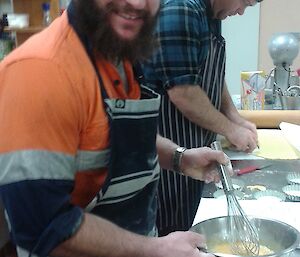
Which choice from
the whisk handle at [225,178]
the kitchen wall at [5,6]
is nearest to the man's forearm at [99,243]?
the whisk handle at [225,178]

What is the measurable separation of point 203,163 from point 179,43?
1.31ft

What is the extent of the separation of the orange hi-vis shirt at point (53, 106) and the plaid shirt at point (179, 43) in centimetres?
59

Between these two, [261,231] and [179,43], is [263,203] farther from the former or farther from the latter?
[179,43]

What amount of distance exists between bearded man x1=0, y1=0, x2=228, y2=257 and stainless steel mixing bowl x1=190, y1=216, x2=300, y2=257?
0.12m

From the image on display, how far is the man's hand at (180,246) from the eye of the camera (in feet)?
2.25

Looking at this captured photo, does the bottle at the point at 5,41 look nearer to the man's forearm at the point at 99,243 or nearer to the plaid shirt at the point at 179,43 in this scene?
the plaid shirt at the point at 179,43

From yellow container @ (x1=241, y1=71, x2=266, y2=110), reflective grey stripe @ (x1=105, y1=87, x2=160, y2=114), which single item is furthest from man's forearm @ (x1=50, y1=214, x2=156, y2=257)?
yellow container @ (x1=241, y1=71, x2=266, y2=110)

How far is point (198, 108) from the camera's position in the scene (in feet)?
4.32

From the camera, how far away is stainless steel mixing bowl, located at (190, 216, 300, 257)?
2.74 feet

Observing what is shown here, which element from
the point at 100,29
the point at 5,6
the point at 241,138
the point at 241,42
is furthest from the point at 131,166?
the point at 241,42

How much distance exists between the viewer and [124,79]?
31.6 inches

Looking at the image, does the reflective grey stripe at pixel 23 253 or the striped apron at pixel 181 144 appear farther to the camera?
the striped apron at pixel 181 144

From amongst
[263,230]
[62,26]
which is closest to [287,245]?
[263,230]

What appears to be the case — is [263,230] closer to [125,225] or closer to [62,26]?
[125,225]
